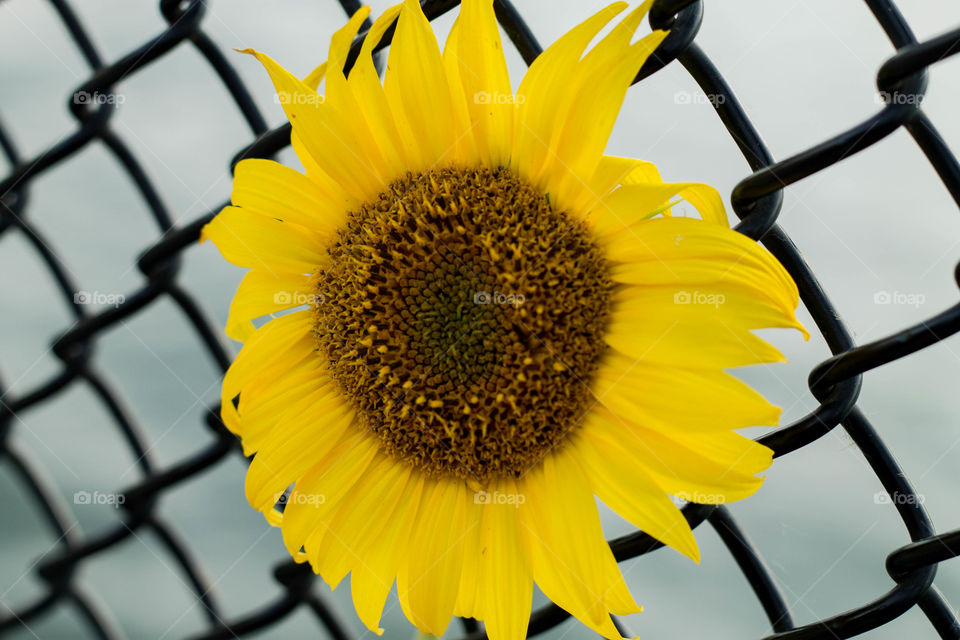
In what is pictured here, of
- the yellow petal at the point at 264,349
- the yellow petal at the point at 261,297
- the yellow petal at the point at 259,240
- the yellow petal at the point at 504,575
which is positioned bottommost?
the yellow petal at the point at 504,575

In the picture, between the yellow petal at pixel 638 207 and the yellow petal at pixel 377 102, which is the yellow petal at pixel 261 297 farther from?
the yellow petal at pixel 638 207

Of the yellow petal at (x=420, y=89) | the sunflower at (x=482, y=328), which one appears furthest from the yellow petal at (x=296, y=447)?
the yellow petal at (x=420, y=89)

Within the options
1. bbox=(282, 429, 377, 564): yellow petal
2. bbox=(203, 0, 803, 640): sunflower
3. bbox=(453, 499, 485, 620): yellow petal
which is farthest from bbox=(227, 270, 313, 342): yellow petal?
bbox=(453, 499, 485, 620): yellow petal

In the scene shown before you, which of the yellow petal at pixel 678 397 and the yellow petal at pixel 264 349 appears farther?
the yellow petal at pixel 264 349

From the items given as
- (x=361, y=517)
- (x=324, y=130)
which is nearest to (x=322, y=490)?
(x=361, y=517)

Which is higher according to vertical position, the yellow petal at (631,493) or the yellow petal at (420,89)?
the yellow petal at (420,89)

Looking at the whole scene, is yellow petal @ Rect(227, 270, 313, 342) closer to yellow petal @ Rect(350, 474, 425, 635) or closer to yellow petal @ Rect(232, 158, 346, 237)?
yellow petal @ Rect(232, 158, 346, 237)
